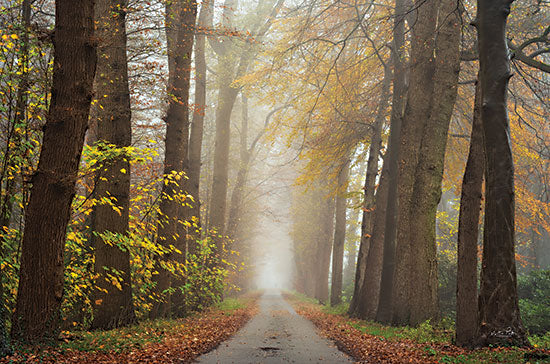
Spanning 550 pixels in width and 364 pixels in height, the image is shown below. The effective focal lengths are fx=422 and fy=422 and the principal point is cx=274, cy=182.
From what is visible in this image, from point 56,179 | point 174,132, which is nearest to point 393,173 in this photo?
point 174,132

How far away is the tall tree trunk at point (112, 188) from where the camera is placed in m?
8.72

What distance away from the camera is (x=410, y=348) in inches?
311

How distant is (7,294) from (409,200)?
993 cm

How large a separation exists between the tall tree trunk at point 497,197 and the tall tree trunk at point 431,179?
3910 mm

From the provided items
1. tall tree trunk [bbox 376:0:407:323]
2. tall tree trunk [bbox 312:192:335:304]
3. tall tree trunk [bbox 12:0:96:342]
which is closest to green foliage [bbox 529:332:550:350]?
tall tree trunk [bbox 376:0:407:323]

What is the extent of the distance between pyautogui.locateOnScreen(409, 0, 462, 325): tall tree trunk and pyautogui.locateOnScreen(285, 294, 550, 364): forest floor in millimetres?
807

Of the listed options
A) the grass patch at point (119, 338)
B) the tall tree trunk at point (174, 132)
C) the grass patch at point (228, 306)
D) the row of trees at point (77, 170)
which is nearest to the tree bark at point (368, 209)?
the grass patch at point (228, 306)

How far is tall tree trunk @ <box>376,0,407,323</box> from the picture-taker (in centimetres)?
1311

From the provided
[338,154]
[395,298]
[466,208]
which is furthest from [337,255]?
[466,208]

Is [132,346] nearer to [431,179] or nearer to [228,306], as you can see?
[431,179]

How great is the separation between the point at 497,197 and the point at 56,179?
6.59m

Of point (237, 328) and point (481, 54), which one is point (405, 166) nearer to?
point (481, 54)

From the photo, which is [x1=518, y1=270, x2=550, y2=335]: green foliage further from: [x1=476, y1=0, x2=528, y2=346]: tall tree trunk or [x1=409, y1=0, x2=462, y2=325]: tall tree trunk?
[x1=476, y1=0, x2=528, y2=346]: tall tree trunk

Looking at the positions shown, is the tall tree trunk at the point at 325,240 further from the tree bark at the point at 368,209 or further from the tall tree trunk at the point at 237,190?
the tree bark at the point at 368,209
